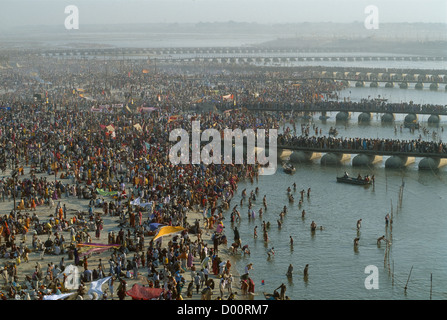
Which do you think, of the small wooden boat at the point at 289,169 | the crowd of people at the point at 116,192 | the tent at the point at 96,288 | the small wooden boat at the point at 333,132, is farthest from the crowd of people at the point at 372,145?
the tent at the point at 96,288

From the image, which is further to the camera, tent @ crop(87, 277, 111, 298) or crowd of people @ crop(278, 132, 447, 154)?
crowd of people @ crop(278, 132, 447, 154)

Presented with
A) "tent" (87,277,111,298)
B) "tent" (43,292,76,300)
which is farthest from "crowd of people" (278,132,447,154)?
"tent" (43,292,76,300)

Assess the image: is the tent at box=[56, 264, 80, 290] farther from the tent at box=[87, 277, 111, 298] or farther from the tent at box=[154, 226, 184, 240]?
the tent at box=[154, 226, 184, 240]

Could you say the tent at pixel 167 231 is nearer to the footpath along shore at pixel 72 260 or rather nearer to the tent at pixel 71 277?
the footpath along shore at pixel 72 260

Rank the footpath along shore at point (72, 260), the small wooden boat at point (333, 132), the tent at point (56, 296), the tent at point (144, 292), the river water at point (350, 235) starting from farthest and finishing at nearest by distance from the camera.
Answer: the small wooden boat at point (333, 132)
the river water at point (350, 235)
the footpath along shore at point (72, 260)
the tent at point (144, 292)
the tent at point (56, 296)

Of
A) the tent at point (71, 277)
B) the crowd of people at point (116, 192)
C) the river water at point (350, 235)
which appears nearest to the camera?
the tent at point (71, 277)

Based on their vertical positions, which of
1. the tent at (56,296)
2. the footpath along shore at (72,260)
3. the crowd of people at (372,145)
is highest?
the crowd of people at (372,145)
